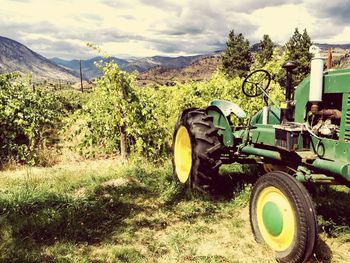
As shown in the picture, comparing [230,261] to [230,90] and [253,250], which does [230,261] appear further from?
[230,90]

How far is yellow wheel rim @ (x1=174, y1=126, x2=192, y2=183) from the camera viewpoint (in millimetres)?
6301

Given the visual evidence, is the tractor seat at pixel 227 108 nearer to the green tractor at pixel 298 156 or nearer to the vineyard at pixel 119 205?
the green tractor at pixel 298 156

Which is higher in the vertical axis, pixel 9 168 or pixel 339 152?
pixel 339 152

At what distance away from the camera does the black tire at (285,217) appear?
339 cm

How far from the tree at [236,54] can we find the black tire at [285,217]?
49.3 meters

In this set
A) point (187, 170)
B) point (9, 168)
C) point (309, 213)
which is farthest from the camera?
point (9, 168)

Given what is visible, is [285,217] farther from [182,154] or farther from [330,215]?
[182,154]

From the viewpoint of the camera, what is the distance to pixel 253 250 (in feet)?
13.2

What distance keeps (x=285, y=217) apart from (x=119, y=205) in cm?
244

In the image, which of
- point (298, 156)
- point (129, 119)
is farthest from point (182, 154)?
point (298, 156)

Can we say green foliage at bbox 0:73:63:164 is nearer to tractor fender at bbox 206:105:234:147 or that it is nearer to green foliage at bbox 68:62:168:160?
green foliage at bbox 68:62:168:160

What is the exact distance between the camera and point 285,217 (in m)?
3.68

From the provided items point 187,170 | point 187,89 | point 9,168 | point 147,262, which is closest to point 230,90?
point 187,89

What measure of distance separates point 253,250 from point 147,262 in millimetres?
1192
